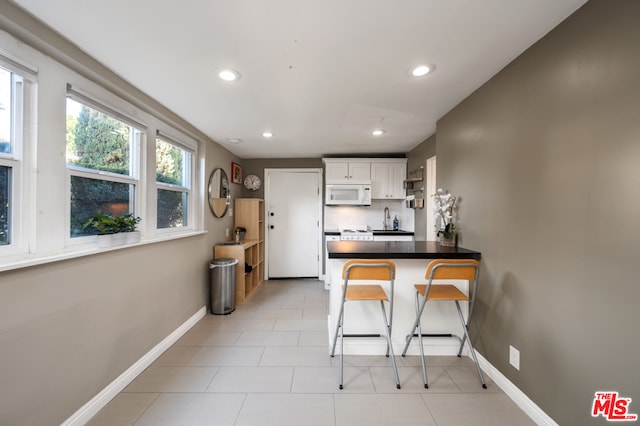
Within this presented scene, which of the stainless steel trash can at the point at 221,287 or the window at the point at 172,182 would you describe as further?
the stainless steel trash can at the point at 221,287

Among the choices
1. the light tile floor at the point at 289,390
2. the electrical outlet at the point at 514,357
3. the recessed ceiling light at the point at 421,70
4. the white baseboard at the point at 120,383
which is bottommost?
the light tile floor at the point at 289,390

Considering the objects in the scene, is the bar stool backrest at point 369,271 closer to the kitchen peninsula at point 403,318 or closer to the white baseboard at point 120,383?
the kitchen peninsula at point 403,318

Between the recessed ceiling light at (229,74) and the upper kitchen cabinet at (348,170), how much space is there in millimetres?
2555

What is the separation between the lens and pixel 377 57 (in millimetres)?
1623

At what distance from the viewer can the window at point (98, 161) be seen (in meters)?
1.62

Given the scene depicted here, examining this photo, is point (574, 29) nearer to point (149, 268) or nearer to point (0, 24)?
point (0, 24)

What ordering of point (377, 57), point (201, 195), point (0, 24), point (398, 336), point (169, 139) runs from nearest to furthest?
1. point (0, 24)
2. point (377, 57)
3. point (398, 336)
4. point (169, 139)
5. point (201, 195)

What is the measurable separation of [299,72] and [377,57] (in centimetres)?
55

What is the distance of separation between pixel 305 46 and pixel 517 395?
104 inches

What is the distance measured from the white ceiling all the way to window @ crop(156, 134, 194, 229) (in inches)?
17.3

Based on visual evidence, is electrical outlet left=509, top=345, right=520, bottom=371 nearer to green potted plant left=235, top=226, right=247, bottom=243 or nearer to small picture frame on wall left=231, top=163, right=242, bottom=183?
green potted plant left=235, top=226, right=247, bottom=243

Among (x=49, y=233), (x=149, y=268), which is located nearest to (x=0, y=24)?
(x=49, y=233)

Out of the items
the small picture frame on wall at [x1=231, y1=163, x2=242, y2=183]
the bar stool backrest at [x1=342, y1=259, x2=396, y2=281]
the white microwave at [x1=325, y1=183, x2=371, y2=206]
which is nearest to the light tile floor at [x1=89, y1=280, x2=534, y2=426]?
the bar stool backrest at [x1=342, y1=259, x2=396, y2=281]

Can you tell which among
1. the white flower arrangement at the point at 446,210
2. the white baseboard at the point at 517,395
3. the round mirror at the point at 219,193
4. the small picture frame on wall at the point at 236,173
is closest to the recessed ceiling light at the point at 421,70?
the white flower arrangement at the point at 446,210
